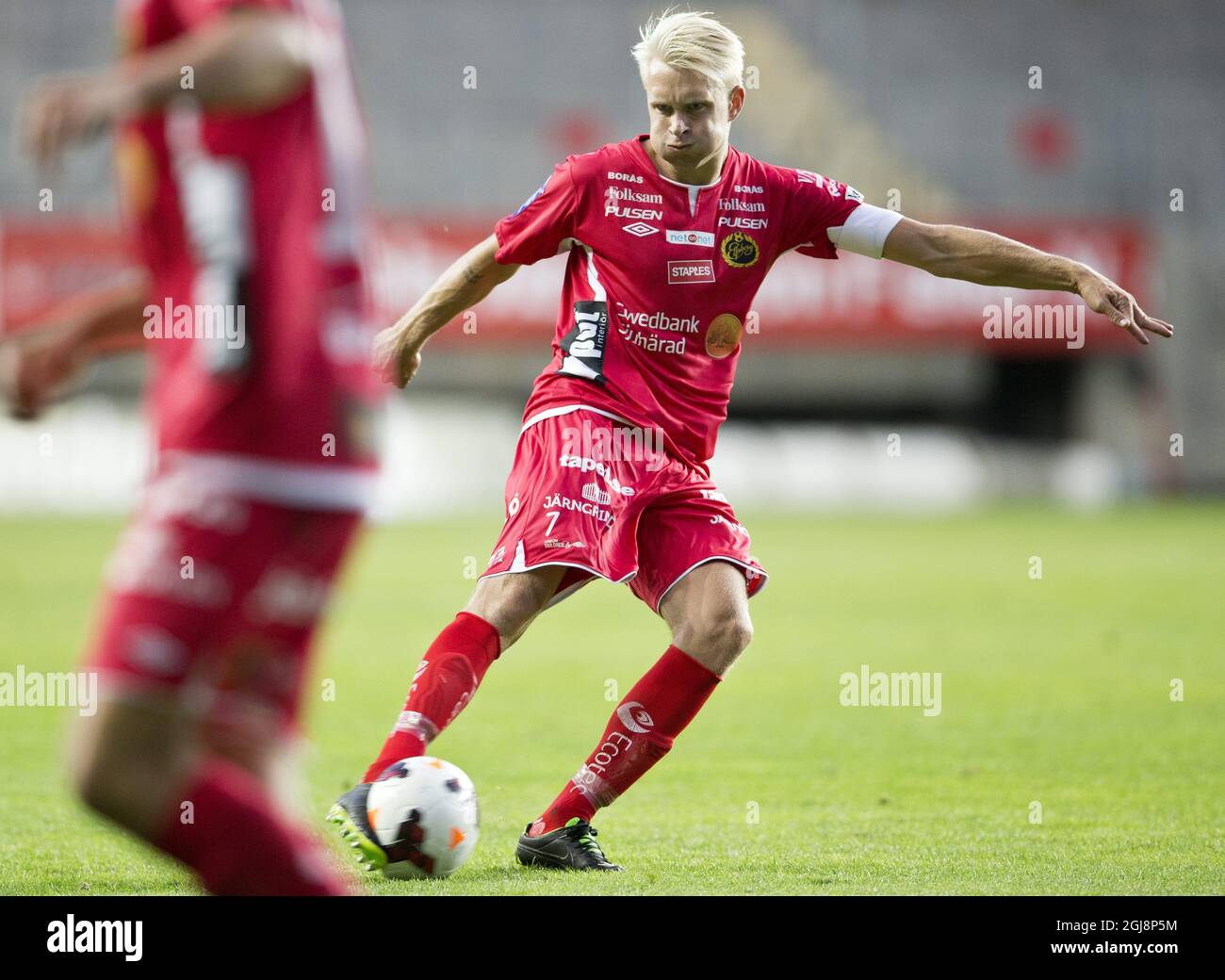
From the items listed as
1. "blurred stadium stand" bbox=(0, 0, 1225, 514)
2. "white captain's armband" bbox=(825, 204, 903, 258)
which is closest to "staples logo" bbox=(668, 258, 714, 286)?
"white captain's armband" bbox=(825, 204, 903, 258)

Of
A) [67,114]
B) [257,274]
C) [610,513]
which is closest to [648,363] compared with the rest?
[610,513]

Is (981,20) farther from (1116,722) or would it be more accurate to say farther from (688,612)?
(688,612)

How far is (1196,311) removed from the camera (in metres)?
30.5

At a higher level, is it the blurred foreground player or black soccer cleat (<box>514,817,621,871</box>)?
the blurred foreground player

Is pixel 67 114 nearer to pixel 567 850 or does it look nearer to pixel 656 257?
pixel 656 257

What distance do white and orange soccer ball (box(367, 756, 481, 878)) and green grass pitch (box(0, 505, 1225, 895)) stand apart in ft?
0.32

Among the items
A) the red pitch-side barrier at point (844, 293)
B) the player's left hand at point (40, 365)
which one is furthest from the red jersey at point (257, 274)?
the red pitch-side barrier at point (844, 293)

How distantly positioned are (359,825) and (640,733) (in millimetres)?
875

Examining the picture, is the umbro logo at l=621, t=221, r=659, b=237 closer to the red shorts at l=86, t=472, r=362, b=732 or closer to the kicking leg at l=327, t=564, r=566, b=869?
the kicking leg at l=327, t=564, r=566, b=869

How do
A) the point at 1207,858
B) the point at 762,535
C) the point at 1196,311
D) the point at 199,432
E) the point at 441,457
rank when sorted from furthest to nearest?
the point at 1196,311 → the point at 441,457 → the point at 762,535 → the point at 1207,858 → the point at 199,432

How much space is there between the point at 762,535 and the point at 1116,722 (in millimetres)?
12700

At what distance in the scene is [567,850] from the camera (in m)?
4.48

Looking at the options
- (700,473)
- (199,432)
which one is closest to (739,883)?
(700,473)

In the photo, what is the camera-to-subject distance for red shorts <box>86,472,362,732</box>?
2463 millimetres
